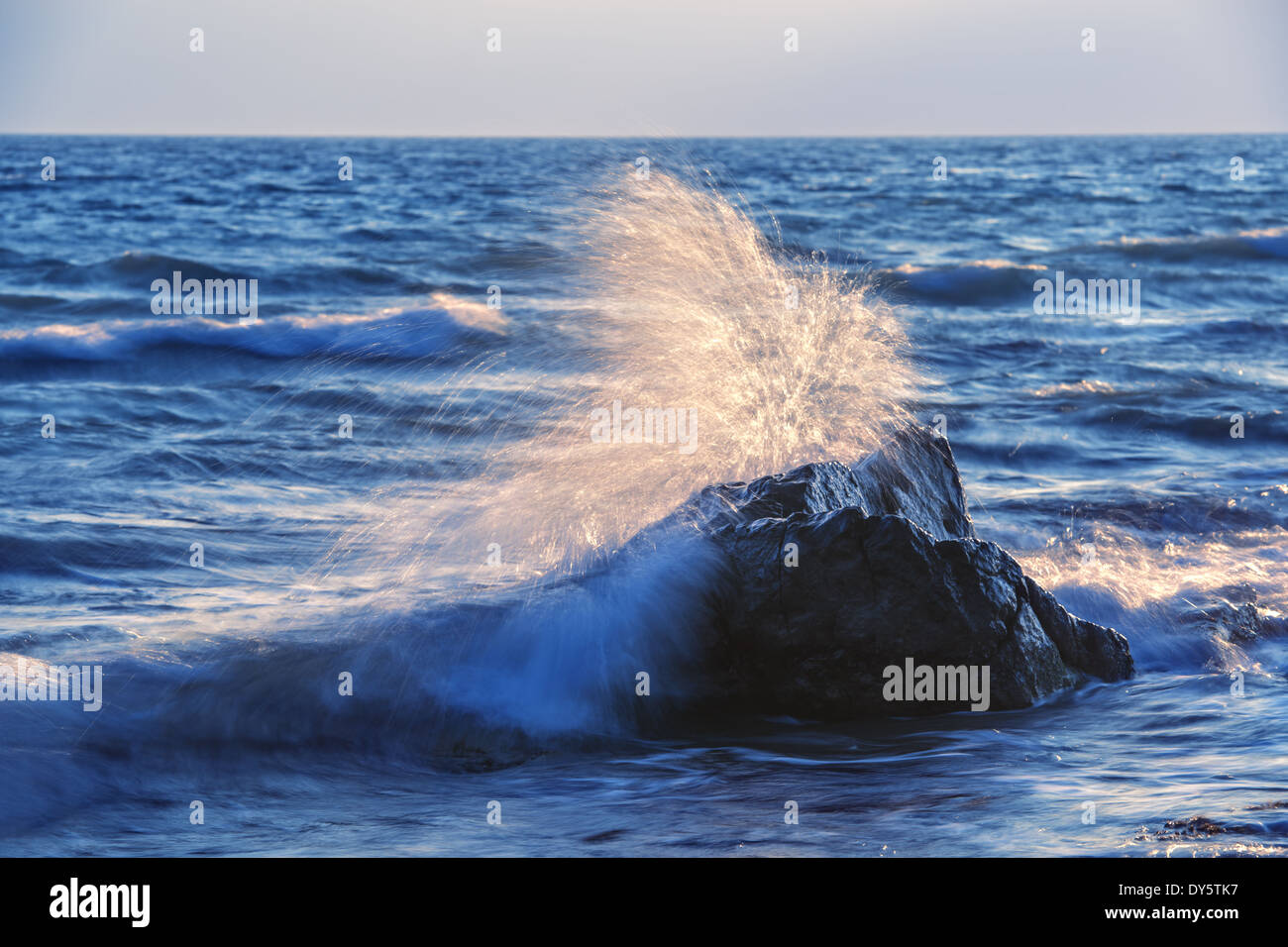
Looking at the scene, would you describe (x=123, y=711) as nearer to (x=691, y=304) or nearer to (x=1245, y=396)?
(x=691, y=304)

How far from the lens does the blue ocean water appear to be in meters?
4.16

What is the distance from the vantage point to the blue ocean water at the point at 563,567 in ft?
13.6

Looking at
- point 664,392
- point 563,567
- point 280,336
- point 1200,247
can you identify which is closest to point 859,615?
point 563,567

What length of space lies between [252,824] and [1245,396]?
11.6m

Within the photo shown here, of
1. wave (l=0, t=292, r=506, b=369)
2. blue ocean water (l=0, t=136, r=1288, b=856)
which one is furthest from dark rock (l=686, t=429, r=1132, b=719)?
wave (l=0, t=292, r=506, b=369)

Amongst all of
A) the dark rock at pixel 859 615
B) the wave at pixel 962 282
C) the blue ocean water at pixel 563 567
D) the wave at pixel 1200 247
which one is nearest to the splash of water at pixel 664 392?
the blue ocean water at pixel 563 567

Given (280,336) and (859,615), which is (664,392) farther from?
(280,336)

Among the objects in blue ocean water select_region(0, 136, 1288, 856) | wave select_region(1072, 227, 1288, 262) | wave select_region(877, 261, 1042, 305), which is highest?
wave select_region(1072, 227, 1288, 262)

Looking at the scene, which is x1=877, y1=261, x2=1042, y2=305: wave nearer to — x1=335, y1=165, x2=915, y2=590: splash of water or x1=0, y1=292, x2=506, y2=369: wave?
x1=0, y1=292, x2=506, y2=369: wave

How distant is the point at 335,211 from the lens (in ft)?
93.9

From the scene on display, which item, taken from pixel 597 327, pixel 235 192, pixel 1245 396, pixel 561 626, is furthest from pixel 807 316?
pixel 235 192

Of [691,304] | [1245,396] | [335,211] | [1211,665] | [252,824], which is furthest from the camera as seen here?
[335,211]

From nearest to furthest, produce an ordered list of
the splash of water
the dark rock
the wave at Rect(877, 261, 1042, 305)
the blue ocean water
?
the blue ocean water < the dark rock < the splash of water < the wave at Rect(877, 261, 1042, 305)

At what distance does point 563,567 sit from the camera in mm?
5781
